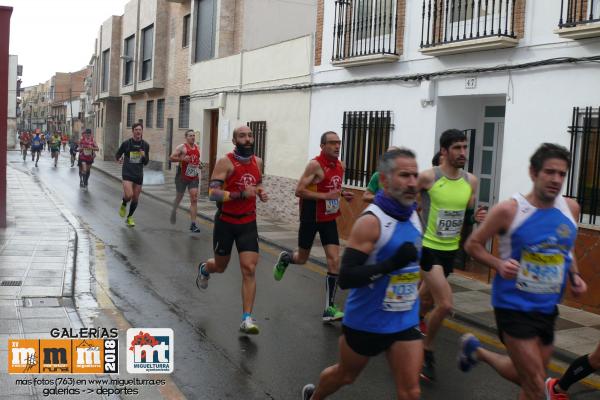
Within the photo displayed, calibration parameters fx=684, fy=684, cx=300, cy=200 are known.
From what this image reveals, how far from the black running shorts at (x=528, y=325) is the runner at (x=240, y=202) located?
9.62 ft

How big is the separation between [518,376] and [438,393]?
1.13m

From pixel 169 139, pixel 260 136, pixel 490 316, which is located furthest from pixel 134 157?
pixel 169 139

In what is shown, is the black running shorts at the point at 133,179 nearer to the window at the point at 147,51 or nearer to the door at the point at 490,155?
the door at the point at 490,155

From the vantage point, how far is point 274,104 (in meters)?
16.5

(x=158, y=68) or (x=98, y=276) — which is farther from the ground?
(x=158, y=68)

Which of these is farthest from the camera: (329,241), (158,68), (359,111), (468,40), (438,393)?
(158,68)

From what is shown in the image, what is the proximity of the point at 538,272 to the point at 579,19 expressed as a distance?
5705mm

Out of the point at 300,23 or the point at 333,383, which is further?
the point at 300,23

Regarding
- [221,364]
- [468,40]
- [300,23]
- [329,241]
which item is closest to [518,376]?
[221,364]

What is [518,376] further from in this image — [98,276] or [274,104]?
[274,104]

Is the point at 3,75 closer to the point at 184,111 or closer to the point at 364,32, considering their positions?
the point at 364,32

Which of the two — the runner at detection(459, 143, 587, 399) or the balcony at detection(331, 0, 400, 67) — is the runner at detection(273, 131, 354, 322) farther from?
the balcony at detection(331, 0, 400, 67)

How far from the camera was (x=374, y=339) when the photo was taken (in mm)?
3727

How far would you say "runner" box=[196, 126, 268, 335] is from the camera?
642 centimetres
